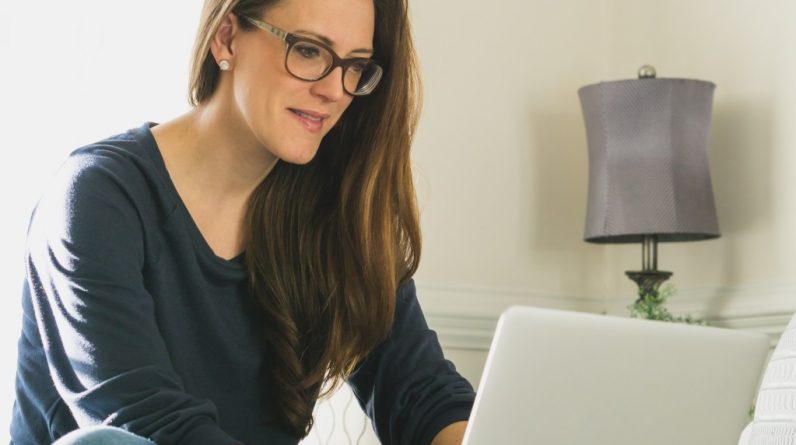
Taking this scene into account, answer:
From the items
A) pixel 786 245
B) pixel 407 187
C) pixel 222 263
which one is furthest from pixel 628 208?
pixel 222 263

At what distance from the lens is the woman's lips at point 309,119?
5.53 feet

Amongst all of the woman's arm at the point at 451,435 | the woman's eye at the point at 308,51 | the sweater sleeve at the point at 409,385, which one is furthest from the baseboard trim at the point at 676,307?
the woman's eye at the point at 308,51

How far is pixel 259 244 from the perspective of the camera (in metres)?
1.79

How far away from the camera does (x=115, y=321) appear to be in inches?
57.0

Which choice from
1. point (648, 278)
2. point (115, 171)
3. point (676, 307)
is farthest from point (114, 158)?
point (676, 307)

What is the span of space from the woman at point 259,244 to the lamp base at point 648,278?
1.09 metres

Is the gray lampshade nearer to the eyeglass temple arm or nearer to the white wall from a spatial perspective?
the white wall

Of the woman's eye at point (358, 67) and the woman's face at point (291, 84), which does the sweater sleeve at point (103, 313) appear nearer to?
the woman's face at point (291, 84)

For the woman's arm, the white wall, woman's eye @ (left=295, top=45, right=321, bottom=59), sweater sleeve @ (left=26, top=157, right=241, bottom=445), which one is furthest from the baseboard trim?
sweater sleeve @ (left=26, top=157, right=241, bottom=445)

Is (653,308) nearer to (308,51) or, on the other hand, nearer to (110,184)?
(308,51)

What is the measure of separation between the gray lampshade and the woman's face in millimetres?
1187

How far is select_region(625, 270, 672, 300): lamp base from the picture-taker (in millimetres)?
2812

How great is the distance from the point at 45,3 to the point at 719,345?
5.40 ft

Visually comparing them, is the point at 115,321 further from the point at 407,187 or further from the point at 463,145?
the point at 463,145
